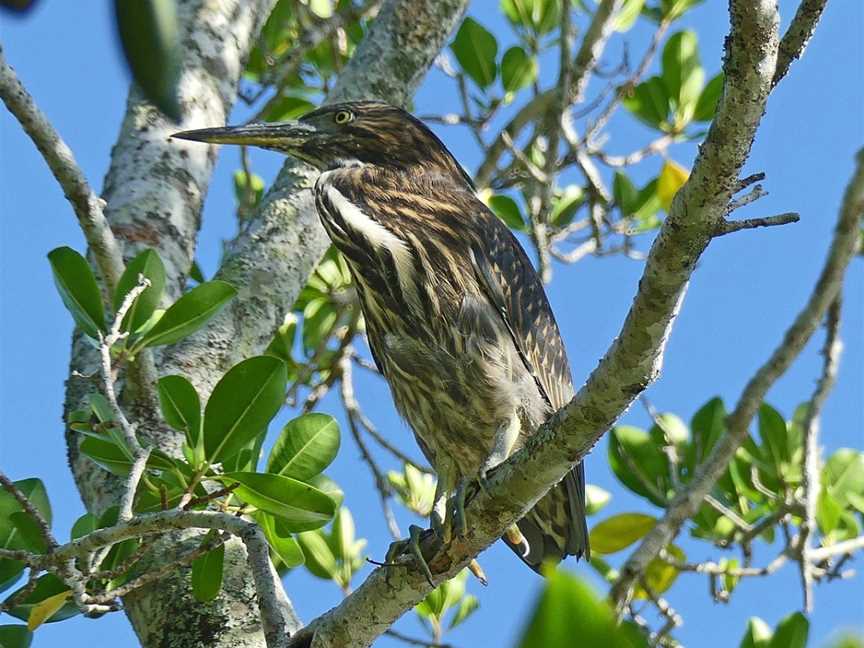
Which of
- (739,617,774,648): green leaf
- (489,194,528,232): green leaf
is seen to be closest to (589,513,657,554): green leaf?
(739,617,774,648): green leaf

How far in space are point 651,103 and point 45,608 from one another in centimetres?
342

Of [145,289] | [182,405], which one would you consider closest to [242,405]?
[182,405]

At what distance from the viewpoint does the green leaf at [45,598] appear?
2.13 meters

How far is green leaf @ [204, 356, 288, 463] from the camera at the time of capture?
7.04 feet

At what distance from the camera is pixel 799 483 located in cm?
358

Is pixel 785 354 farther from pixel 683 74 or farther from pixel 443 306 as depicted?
pixel 683 74

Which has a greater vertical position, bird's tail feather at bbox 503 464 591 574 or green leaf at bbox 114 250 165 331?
green leaf at bbox 114 250 165 331

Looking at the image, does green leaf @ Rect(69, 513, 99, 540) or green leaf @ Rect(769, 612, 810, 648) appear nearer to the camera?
green leaf @ Rect(769, 612, 810, 648)

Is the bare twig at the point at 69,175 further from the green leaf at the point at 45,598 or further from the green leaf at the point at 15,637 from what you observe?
the green leaf at the point at 15,637

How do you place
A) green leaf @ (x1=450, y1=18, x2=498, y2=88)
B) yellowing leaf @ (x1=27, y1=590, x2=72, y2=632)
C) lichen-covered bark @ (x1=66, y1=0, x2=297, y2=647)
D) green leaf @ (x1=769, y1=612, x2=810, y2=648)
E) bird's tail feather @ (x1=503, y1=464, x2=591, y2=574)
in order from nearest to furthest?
green leaf @ (x1=769, y1=612, x2=810, y2=648) < yellowing leaf @ (x1=27, y1=590, x2=72, y2=632) < lichen-covered bark @ (x1=66, y1=0, x2=297, y2=647) < bird's tail feather @ (x1=503, y1=464, x2=591, y2=574) < green leaf @ (x1=450, y1=18, x2=498, y2=88)

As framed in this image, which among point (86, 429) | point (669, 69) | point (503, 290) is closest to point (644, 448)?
point (503, 290)

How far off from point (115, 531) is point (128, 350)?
59 cm

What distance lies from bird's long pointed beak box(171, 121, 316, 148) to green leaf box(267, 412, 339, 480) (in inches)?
39.6

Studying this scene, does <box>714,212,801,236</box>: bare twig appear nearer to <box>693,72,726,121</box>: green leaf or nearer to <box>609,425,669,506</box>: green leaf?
<box>609,425,669,506</box>: green leaf
